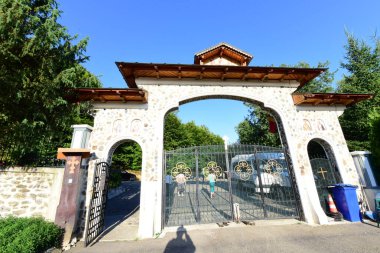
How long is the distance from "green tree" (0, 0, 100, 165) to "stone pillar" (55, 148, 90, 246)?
130 centimetres

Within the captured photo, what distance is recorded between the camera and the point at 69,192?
535 centimetres

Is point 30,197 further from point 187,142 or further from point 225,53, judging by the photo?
point 187,142

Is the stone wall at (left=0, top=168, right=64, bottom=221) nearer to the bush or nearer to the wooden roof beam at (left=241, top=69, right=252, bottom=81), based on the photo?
the bush

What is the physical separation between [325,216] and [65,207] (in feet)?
28.7

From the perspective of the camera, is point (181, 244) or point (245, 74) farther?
point (245, 74)

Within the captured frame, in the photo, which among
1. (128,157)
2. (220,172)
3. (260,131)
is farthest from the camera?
(128,157)

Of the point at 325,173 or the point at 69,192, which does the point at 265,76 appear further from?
the point at 69,192

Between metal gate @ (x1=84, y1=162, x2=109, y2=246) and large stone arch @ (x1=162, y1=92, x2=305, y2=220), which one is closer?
metal gate @ (x1=84, y1=162, x2=109, y2=246)

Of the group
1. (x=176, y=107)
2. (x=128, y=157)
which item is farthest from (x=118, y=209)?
(x=128, y=157)

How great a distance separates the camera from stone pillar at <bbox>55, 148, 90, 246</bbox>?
512 centimetres

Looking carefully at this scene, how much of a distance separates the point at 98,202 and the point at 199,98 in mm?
5667

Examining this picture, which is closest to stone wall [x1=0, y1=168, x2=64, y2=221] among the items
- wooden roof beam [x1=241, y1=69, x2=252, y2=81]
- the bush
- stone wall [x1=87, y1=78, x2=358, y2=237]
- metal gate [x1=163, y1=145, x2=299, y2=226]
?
the bush

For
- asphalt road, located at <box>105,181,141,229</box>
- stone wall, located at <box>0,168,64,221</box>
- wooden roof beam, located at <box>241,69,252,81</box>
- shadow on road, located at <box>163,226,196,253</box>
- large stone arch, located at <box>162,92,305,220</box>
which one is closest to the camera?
shadow on road, located at <box>163,226,196,253</box>

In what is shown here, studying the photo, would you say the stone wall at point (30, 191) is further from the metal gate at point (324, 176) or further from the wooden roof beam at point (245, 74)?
the metal gate at point (324, 176)
